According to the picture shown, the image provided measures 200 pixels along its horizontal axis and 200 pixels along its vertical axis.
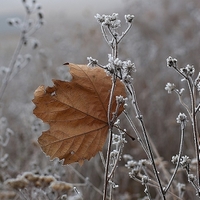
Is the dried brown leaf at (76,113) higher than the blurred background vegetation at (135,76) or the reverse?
the reverse

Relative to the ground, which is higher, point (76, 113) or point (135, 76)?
point (135, 76)

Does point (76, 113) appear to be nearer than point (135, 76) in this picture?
Yes

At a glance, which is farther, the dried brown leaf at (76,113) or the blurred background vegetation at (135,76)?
the blurred background vegetation at (135,76)

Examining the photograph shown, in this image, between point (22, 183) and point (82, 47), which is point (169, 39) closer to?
point (82, 47)

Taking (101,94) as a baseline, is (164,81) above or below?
above

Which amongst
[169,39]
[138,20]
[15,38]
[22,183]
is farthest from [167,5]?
[22,183]

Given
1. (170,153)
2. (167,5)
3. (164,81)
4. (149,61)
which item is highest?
(167,5)

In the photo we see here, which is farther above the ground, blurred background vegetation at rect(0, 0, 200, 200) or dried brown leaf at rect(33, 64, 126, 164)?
blurred background vegetation at rect(0, 0, 200, 200)

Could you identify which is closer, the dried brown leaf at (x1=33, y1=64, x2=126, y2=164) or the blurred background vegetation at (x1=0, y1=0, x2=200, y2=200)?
the dried brown leaf at (x1=33, y1=64, x2=126, y2=164)
